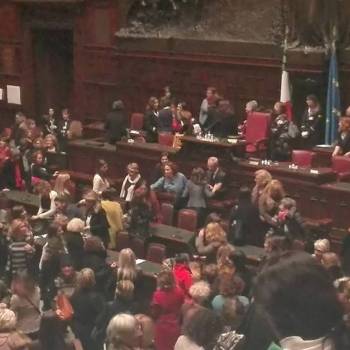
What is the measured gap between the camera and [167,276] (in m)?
6.99

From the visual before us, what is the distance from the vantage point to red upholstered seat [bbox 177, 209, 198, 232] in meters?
10.8

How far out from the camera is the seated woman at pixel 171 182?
37.6 ft

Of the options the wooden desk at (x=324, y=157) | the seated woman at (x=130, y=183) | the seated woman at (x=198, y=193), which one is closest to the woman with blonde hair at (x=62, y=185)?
the seated woman at (x=130, y=183)

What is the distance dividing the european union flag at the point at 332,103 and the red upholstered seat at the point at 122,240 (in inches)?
148

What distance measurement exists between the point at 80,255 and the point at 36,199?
170 inches

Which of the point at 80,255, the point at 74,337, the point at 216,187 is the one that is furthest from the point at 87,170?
the point at 74,337

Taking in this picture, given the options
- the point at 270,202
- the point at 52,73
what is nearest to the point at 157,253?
the point at 270,202

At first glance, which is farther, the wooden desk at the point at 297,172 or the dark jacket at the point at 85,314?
the wooden desk at the point at 297,172

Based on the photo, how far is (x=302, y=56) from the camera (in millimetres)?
13281

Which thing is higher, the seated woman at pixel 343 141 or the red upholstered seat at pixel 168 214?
the seated woman at pixel 343 141

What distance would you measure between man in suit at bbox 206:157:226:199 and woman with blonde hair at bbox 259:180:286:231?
5.58 feet

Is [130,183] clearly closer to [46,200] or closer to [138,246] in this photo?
[46,200]

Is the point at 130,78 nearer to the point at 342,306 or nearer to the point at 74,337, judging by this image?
the point at 74,337

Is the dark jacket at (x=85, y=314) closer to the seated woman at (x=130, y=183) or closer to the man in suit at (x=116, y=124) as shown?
A: the seated woman at (x=130, y=183)
